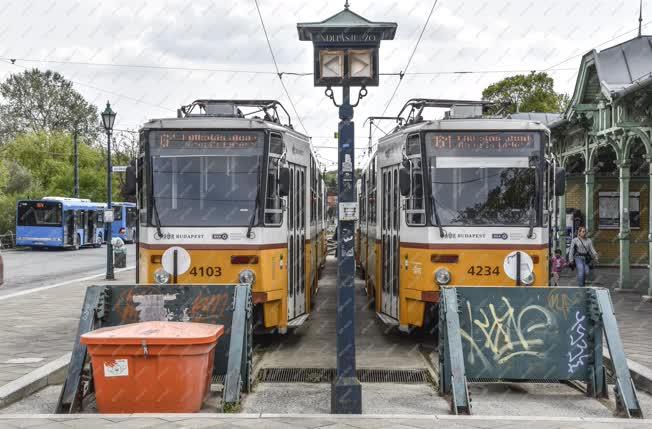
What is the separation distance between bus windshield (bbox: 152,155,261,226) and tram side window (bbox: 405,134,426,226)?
1985 millimetres

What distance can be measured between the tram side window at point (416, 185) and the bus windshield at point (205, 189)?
78.1 inches

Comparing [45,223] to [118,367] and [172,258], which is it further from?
[118,367]

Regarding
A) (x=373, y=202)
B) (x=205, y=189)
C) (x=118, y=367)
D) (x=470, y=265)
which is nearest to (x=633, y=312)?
(x=373, y=202)

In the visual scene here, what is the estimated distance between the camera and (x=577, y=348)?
8109 millimetres

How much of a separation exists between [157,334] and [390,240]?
554 centimetres

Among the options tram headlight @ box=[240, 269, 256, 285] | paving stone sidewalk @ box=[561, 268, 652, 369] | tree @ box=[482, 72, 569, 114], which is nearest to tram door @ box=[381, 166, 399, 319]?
tram headlight @ box=[240, 269, 256, 285]

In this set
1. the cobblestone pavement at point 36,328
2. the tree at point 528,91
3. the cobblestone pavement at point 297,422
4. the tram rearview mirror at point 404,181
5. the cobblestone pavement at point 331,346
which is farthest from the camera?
the tree at point 528,91

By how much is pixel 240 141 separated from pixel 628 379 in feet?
18.1

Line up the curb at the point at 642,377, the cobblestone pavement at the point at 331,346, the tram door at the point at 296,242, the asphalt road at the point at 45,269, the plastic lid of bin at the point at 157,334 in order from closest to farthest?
the plastic lid of bin at the point at 157,334, the curb at the point at 642,377, the cobblestone pavement at the point at 331,346, the tram door at the point at 296,242, the asphalt road at the point at 45,269

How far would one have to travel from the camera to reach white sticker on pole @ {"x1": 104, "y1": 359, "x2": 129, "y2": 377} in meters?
7.21

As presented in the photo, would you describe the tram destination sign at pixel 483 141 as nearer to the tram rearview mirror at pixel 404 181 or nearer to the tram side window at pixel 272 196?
the tram rearview mirror at pixel 404 181

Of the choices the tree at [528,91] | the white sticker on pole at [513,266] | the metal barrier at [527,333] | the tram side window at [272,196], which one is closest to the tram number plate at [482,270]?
the white sticker on pole at [513,266]

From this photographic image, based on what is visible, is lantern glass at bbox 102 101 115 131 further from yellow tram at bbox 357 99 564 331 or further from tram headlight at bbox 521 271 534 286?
tram headlight at bbox 521 271 534 286

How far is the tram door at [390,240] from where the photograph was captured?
1188 centimetres
